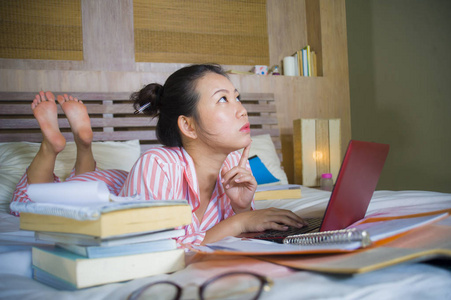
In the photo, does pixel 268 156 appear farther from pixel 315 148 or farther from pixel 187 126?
pixel 187 126

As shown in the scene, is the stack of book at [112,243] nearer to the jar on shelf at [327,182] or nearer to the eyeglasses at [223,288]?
the eyeglasses at [223,288]

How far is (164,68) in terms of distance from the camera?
301 centimetres

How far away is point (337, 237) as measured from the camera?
1.91ft

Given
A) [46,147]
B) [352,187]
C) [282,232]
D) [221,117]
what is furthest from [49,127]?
[352,187]

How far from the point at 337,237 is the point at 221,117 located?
678mm

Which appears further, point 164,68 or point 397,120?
point 397,120

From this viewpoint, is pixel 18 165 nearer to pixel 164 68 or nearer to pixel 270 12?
pixel 164 68

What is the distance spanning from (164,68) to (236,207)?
202 cm

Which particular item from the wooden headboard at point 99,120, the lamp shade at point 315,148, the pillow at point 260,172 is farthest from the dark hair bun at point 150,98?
the lamp shade at point 315,148

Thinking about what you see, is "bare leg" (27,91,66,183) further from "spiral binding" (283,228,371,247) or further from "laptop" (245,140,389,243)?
"spiral binding" (283,228,371,247)

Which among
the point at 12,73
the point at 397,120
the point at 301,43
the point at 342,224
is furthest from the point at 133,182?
the point at 397,120

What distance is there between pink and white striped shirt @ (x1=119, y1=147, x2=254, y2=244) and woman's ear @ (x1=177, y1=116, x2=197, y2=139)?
6cm

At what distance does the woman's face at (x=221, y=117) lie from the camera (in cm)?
118

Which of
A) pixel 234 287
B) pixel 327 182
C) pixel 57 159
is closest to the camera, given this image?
pixel 234 287
